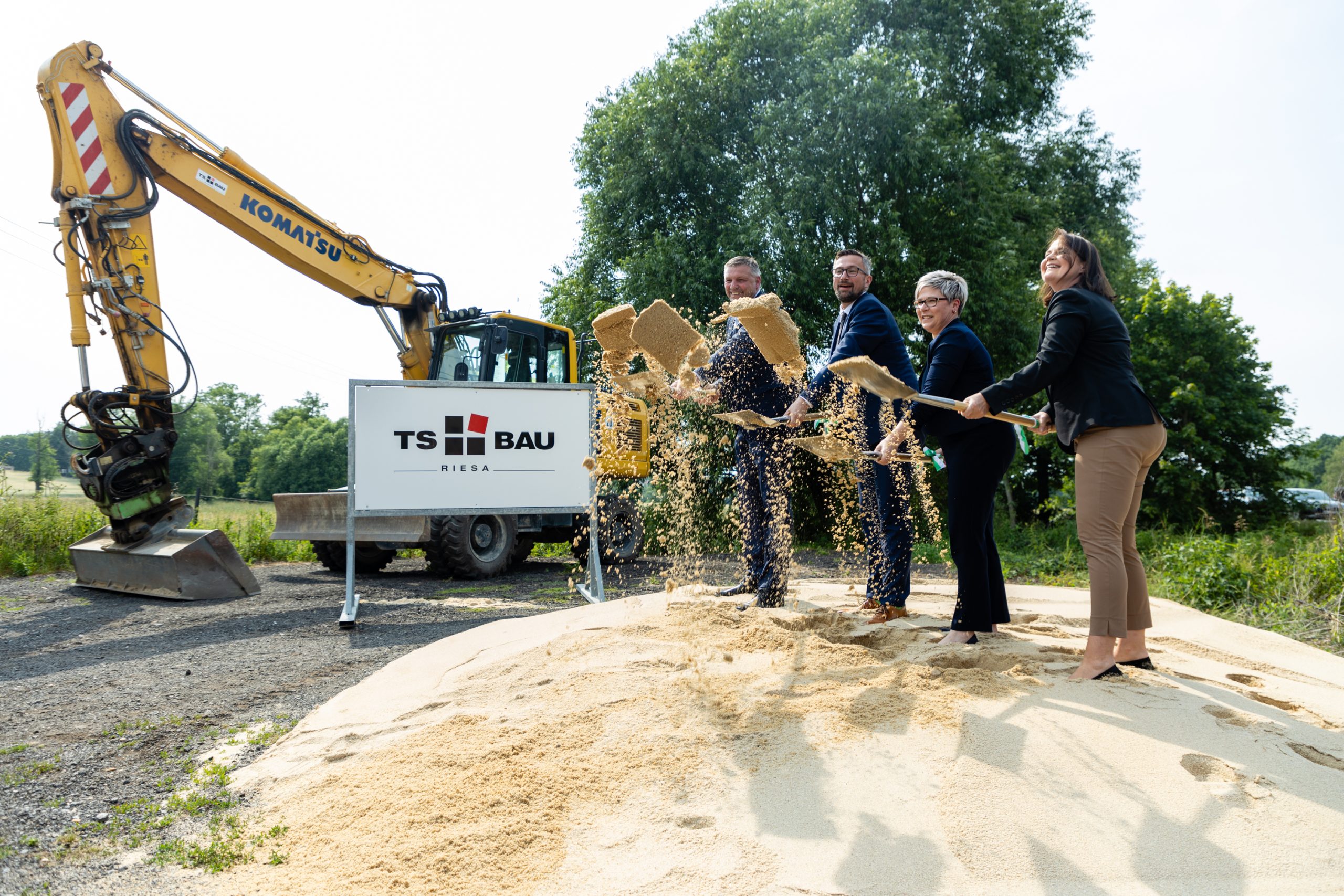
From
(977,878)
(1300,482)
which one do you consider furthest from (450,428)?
(1300,482)

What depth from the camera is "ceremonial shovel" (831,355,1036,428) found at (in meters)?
3.46

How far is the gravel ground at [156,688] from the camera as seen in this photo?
8.09 ft

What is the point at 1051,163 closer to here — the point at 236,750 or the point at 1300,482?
the point at 1300,482

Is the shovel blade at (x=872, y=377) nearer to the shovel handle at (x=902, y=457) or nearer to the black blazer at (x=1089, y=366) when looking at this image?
the shovel handle at (x=902, y=457)

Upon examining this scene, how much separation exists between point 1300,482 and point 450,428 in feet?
36.2

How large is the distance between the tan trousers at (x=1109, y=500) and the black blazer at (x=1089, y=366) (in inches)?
2.4

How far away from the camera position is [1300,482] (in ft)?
36.2

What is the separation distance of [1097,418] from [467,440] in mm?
4934

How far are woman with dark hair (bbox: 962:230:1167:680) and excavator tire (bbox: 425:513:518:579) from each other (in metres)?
6.24

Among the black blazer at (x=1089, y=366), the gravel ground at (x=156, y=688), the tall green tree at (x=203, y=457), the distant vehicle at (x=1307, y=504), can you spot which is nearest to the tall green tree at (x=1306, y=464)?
the distant vehicle at (x=1307, y=504)

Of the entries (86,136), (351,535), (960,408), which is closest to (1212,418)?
(960,408)

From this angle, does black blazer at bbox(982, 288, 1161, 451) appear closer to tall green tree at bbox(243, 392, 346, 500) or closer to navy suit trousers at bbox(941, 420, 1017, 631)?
navy suit trousers at bbox(941, 420, 1017, 631)

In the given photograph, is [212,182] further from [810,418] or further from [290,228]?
[810,418]

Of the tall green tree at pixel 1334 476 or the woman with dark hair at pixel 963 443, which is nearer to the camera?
the woman with dark hair at pixel 963 443
